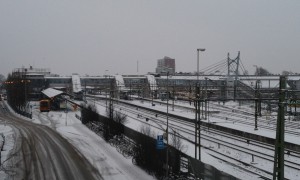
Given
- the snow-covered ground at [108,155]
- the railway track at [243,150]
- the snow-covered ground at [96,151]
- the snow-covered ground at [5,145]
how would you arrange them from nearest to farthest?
the snow-covered ground at [108,155] < the railway track at [243,150] < the snow-covered ground at [96,151] < the snow-covered ground at [5,145]

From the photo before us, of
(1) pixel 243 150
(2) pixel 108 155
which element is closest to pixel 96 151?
(2) pixel 108 155

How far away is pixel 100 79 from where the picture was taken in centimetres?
11219

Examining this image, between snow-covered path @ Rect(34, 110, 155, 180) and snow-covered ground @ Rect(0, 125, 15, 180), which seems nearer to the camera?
snow-covered path @ Rect(34, 110, 155, 180)

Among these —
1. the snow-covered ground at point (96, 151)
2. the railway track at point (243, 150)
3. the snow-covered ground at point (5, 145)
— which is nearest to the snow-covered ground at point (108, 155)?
the snow-covered ground at point (96, 151)

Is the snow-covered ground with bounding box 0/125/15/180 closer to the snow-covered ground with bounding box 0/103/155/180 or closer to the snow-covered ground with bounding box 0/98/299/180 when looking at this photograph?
the snow-covered ground with bounding box 0/103/155/180

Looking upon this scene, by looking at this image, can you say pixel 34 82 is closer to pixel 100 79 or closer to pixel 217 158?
pixel 100 79

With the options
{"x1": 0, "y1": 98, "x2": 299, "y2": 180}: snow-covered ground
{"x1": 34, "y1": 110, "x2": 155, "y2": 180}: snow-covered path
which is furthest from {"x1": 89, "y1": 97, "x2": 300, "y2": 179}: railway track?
{"x1": 34, "y1": 110, "x2": 155, "y2": 180}: snow-covered path

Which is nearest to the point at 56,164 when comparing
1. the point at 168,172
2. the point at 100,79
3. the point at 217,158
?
the point at 168,172

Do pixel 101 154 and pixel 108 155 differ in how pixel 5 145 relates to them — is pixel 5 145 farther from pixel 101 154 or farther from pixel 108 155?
pixel 108 155

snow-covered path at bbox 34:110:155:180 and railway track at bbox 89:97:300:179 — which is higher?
railway track at bbox 89:97:300:179

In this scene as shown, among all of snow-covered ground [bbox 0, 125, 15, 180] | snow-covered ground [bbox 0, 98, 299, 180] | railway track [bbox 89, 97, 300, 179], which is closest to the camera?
snow-covered ground [bbox 0, 98, 299, 180]

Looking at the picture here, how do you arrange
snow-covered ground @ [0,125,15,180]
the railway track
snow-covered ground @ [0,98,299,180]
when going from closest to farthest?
snow-covered ground @ [0,98,299,180], the railway track, snow-covered ground @ [0,125,15,180]

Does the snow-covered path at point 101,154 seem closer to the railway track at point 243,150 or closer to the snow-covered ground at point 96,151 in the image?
the snow-covered ground at point 96,151

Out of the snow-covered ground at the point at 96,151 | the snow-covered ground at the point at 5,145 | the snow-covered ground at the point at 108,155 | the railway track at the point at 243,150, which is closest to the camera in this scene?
the snow-covered ground at the point at 108,155
